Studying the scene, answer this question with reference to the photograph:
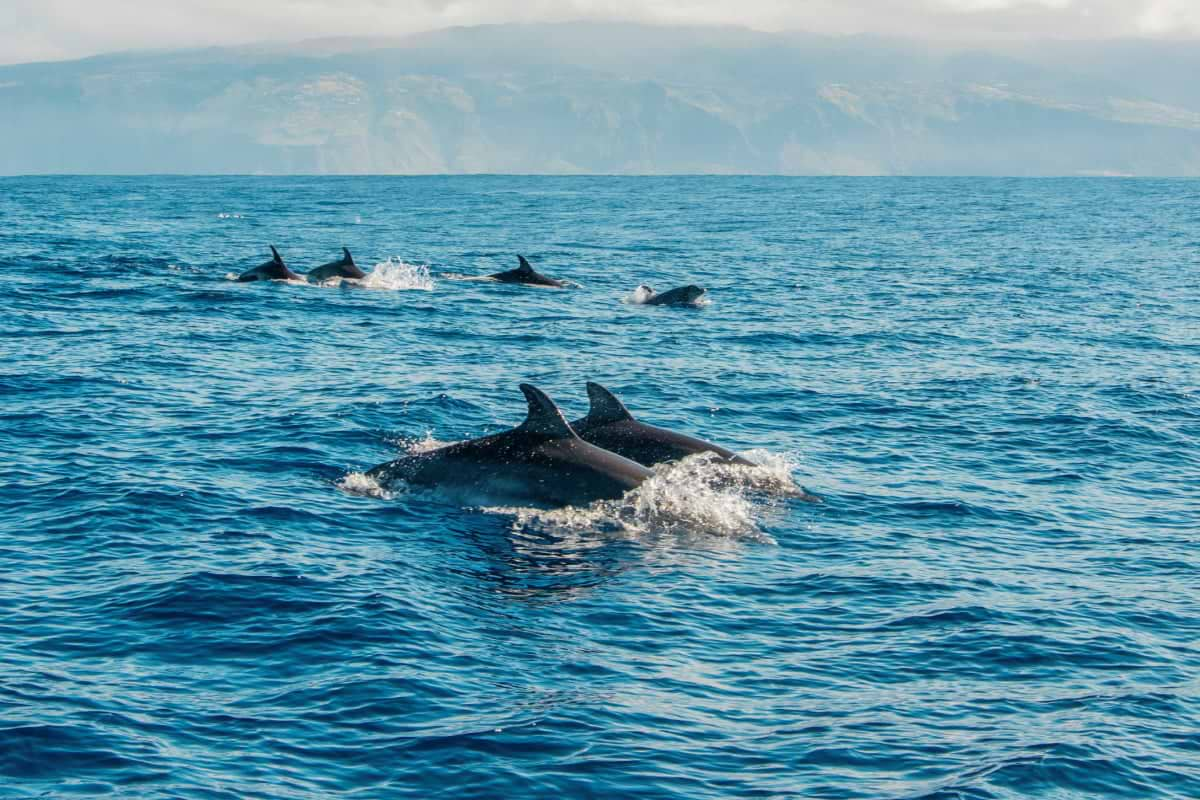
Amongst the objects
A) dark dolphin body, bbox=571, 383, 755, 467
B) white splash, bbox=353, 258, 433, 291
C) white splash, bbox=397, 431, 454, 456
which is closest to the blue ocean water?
white splash, bbox=397, 431, 454, 456

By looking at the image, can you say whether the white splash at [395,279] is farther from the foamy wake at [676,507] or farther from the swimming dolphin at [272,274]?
the foamy wake at [676,507]

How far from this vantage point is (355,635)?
50.6ft

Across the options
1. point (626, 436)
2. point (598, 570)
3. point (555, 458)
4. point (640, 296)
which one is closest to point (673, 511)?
point (555, 458)

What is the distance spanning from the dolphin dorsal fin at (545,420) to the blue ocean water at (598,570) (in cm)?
132

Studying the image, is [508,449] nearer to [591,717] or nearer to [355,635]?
[355,635]

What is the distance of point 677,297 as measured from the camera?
47938mm

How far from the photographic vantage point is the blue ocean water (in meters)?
12.7

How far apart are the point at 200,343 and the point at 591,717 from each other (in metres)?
24.6

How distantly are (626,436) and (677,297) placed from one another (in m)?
26.1

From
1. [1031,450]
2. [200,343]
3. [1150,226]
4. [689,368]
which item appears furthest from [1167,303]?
[1150,226]

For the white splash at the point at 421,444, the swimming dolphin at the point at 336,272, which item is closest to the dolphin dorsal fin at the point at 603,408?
the white splash at the point at 421,444

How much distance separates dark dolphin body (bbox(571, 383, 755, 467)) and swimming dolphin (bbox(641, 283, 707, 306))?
993 inches

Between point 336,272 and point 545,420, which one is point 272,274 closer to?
point 336,272

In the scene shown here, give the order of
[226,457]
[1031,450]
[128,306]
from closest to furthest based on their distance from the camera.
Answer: [226,457] → [1031,450] → [128,306]
